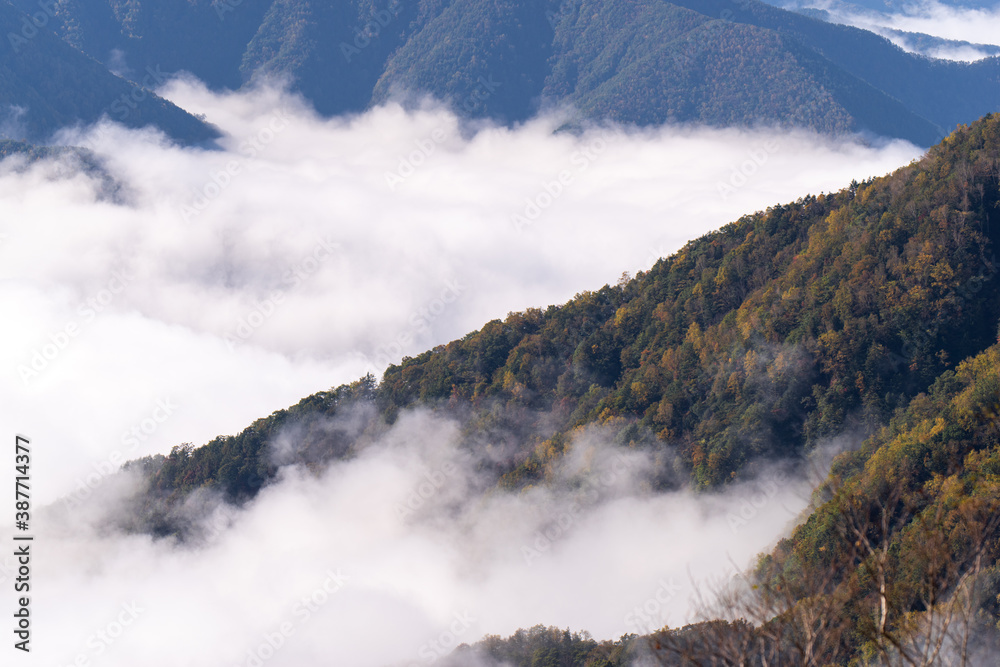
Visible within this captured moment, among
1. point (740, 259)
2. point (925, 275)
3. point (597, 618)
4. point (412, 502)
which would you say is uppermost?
point (740, 259)

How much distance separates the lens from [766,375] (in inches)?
3880

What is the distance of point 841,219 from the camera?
349 feet

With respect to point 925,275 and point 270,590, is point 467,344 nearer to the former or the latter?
point 270,590

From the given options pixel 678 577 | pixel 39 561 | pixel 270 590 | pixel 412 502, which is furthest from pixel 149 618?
pixel 678 577

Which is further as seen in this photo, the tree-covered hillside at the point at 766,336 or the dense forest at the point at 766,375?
the tree-covered hillside at the point at 766,336

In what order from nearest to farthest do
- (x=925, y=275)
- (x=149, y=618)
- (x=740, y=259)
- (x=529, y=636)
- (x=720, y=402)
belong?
1. (x=529, y=636)
2. (x=925, y=275)
3. (x=720, y=402)
4. (x=740, y=259)
5. (x=149, y=618)

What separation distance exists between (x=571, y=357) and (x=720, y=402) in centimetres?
2825

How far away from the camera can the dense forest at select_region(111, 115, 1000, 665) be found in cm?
6881

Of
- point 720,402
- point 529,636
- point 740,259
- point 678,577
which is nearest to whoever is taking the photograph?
point 529,636

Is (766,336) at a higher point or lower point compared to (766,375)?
higher

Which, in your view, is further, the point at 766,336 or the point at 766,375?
the point at 766,336

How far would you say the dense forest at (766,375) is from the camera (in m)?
68.8

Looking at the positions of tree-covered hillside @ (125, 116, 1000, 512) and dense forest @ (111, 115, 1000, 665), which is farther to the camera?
tree-covered hillside @ (125, 116, 1000, 512)

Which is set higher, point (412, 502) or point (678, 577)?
point (412, 502)
